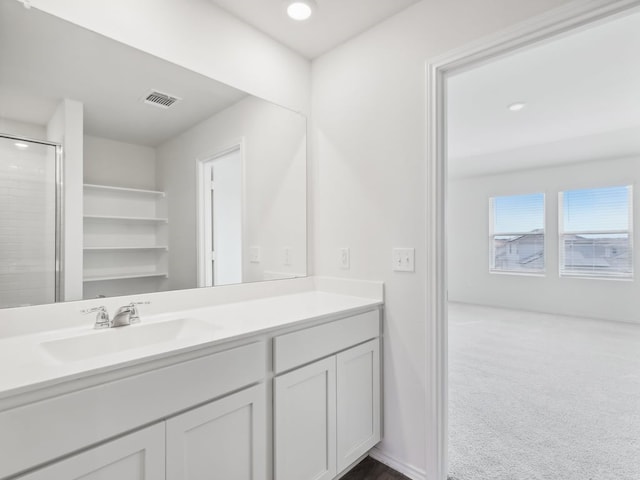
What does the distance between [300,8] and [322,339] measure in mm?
1686

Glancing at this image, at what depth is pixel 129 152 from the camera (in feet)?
5.08

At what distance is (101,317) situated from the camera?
1.30m

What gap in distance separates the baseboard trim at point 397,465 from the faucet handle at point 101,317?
1.53 meters

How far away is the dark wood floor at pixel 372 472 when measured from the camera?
1.72 m

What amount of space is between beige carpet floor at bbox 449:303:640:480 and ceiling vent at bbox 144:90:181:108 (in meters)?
2.38

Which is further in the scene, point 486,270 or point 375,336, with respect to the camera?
point 486,270

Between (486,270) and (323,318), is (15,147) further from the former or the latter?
(486,270)

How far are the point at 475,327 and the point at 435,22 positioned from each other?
4.17 metres

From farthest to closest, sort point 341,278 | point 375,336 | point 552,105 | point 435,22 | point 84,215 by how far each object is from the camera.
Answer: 1. point 552,105
2. point 341,278
3. point 375,336
4. point 435,22
5. point 84,215

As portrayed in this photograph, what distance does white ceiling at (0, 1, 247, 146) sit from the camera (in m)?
1.23

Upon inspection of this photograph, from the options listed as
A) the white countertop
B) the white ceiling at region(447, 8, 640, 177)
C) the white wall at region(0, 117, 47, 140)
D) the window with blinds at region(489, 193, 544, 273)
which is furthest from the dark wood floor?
the window with blinds at region(489, 193, 544, 273)

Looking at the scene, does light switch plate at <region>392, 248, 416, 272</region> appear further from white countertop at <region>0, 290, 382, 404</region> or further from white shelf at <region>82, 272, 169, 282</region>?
white shelf at <region>82, 272, 169, 282</region>

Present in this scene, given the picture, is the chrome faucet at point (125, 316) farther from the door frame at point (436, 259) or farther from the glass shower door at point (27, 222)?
the door frame at point (436, 259)

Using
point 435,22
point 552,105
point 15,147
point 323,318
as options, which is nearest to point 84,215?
point 15,147
